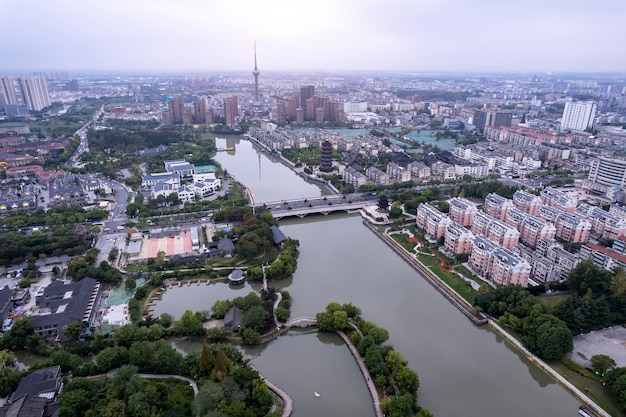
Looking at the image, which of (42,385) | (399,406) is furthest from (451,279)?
(42,385)

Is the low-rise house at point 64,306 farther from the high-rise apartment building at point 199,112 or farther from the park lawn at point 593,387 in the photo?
the high-rise apartment building at point 199,112

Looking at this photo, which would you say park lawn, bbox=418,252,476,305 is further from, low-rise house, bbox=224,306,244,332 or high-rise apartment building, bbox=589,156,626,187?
high-rise apartment building, bbox=589,156,626,187

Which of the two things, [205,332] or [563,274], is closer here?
[205,332]

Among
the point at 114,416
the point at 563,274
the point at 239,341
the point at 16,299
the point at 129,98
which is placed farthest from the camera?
the point at 129,98

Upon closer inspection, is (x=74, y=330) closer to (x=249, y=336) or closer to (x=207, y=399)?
(x=249, y=336)

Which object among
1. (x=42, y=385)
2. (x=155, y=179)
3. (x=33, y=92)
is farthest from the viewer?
(x=33, y=92)

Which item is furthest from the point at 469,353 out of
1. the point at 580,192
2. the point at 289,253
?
the point at 580,192

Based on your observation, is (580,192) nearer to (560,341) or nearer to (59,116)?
(560,341)
